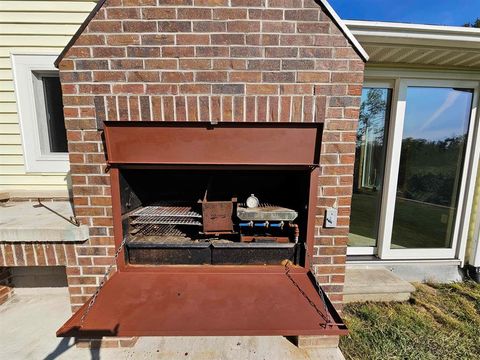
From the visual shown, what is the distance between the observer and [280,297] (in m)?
1.53

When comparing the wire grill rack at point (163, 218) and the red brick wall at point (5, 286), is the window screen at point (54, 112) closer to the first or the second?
the red brick wall at point (5, 286)

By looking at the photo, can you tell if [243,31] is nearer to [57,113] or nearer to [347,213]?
[347,213]

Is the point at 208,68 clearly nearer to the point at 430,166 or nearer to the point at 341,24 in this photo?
the point at 341,24

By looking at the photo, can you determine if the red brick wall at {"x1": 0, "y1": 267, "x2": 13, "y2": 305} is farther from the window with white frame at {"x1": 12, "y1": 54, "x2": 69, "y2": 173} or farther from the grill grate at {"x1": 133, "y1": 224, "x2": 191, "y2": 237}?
the grill grate at {"x1": 133, "y1": 224, "x2": 191, "y2": 237}

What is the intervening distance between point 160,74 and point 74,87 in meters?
Result: 0.63

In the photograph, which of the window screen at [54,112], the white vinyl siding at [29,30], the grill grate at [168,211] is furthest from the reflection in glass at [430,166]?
the window screen at [54,112]

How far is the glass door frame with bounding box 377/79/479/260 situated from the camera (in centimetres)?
269

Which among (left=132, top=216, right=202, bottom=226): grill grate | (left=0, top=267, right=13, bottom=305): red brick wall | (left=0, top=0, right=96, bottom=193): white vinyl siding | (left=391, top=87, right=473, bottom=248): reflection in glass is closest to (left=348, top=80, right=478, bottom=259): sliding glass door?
(left=391, top=87, right=473, bottom=248): reflection in glass

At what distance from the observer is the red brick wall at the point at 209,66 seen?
1535 millimetres

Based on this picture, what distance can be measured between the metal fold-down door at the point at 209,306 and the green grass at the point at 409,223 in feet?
6.02

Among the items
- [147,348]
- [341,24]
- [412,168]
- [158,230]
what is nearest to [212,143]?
[158,230]

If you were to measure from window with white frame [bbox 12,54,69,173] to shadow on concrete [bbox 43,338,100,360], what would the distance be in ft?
5.69

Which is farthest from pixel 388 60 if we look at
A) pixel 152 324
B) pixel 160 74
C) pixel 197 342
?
pixel 197 342

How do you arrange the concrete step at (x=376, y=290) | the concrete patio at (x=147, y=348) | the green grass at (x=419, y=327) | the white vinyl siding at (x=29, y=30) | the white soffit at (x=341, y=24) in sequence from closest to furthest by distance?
Answer: the white soffit at (x=341, y=24) < the concrete patio at (x=147, y=348) < the green grass at (x=419, y=327) < the white vinyl siding at (x=29, y=30) < the concrete step at (x=376, y=290)
